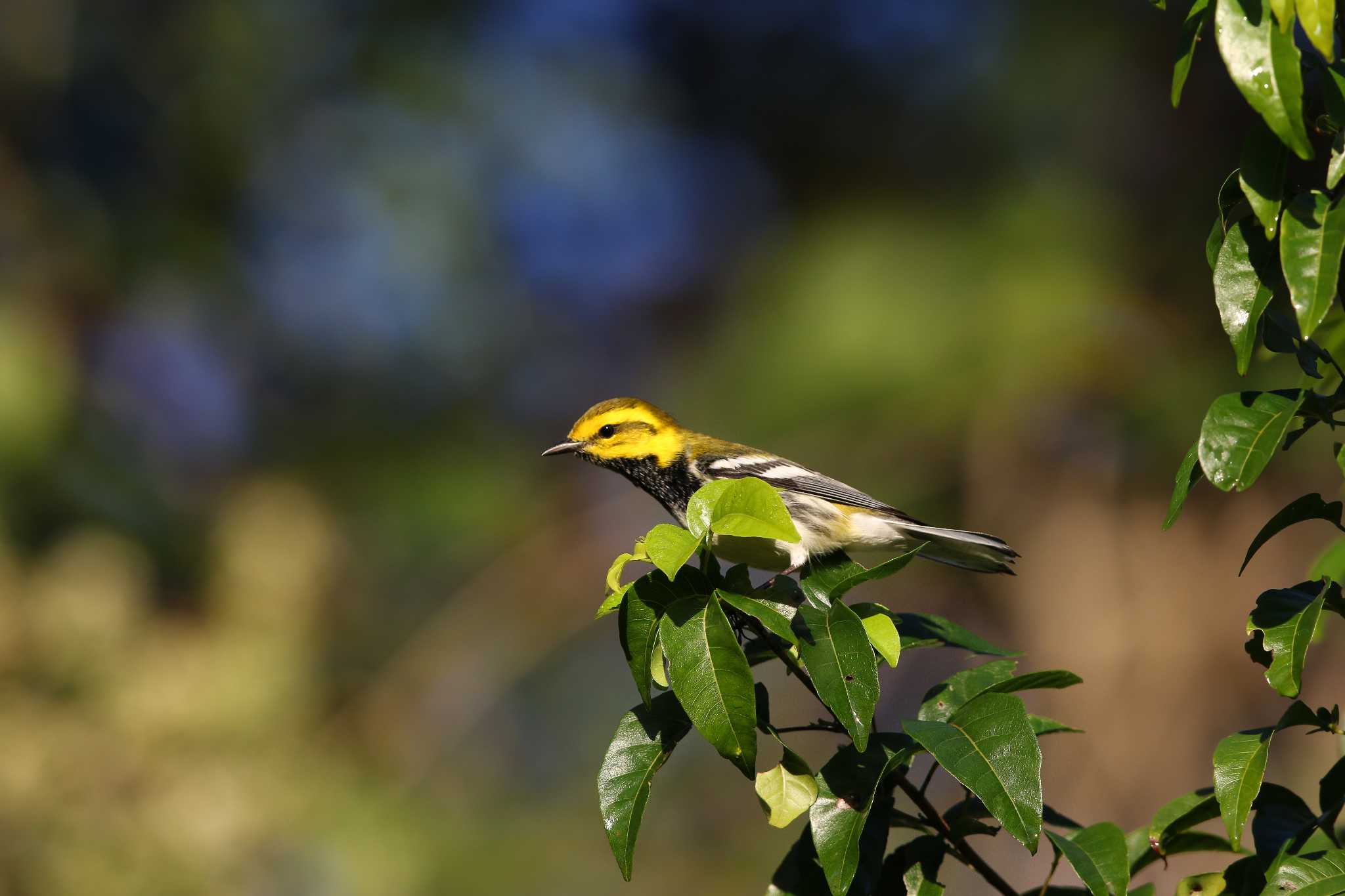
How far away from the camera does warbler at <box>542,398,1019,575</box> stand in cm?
391

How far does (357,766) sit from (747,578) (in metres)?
6.68

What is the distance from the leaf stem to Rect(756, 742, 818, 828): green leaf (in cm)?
17

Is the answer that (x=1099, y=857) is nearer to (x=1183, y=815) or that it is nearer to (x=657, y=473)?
(x=1183, y=815)

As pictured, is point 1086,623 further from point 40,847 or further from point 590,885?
point 40,847

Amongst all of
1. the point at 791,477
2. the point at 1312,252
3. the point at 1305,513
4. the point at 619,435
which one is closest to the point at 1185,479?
the point at 1305,513

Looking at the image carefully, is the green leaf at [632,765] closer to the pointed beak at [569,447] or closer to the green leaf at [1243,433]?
the green leaf at [1243,433]

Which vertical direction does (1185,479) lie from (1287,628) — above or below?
above

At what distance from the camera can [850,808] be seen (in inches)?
79.7

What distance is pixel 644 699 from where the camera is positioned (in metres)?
2.03

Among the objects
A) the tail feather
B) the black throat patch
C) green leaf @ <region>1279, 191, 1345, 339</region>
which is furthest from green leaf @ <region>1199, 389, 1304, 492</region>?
the black throat patch

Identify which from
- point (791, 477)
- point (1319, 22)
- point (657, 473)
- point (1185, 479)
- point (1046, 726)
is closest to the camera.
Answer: point (1319, 22)

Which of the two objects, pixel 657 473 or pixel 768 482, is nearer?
pixel 768 482

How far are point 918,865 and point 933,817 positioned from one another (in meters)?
0.09

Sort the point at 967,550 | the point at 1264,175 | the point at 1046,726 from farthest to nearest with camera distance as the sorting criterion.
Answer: the point at 967,550 < the point at 1046,726 < the point at 1264,175
